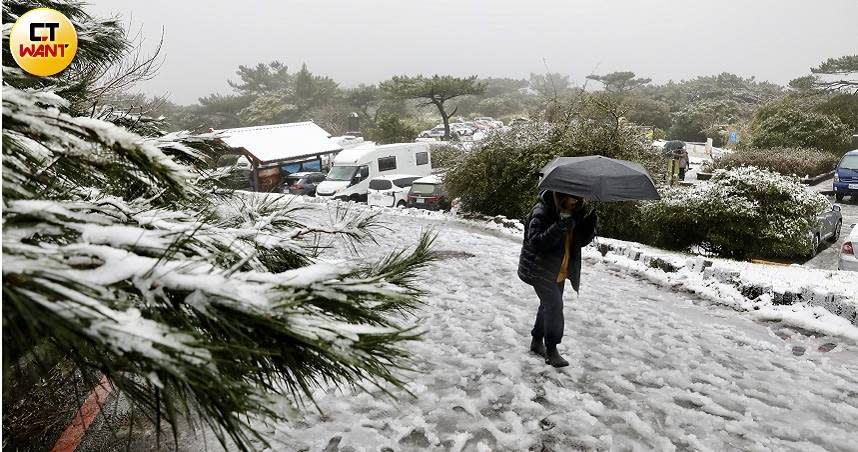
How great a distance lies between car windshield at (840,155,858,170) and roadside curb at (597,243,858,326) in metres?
11.7

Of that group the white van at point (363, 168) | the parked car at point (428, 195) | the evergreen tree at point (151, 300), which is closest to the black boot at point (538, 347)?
the evergreen tree at point (151, 300)

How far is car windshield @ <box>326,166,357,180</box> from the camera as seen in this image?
784 inches

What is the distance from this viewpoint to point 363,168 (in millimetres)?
20078

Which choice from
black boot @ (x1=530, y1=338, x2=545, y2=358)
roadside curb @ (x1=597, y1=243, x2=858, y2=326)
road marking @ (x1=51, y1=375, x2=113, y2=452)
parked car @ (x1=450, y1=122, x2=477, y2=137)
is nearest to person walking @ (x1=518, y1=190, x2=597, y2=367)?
black boot @ (x1=530, y1=338, x2=545, y2=358)

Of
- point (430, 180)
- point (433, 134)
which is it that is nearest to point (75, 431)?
point (430, 180)

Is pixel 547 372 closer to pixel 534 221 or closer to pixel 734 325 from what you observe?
pixel 534 221

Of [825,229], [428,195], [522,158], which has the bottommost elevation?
[825,229]

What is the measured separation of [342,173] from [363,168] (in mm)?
937

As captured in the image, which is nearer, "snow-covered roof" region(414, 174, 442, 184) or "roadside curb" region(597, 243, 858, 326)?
"roadside curb" region(597, 243, 858, 326)

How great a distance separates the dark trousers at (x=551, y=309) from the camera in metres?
4.06

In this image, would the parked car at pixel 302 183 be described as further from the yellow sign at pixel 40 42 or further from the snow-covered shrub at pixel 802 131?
the snow-covered shrub at pixel 802 131

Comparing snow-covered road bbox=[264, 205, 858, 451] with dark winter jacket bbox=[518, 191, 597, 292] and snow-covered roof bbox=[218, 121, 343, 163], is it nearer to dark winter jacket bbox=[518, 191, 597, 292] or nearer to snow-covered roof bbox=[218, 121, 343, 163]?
dark winter jacket bbox=[518, 191, 597, 292]

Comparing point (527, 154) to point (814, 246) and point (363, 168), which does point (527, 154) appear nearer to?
point (814, 246)

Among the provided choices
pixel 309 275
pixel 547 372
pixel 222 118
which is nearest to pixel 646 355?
pixel 547 372
